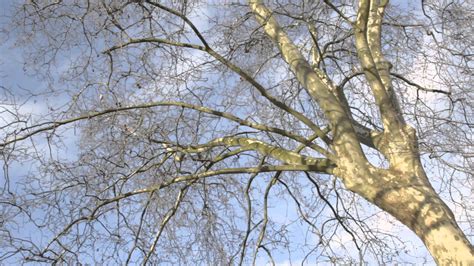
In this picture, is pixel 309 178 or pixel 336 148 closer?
pixel 336 148

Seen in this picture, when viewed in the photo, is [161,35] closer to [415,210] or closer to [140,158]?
[140,158]

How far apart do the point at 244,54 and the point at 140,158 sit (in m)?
1.91

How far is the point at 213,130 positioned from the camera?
604cm

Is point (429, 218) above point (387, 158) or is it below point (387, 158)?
below

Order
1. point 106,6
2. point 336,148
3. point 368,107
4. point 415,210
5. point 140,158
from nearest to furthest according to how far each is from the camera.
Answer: point 415,210
point 336,148
point 106,6
point 140,158
point 368,107

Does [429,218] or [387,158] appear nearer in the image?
[429,218]

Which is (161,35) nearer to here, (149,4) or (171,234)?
(149,4)

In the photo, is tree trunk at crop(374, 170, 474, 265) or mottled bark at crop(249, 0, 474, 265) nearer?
tree trunk at crop(374, 170, 474, 265)

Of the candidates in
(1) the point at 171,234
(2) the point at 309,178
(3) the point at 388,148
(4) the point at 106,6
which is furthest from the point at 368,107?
(4) the point at 106,6

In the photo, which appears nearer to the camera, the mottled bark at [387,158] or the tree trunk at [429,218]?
the tree trunk at [429,218]

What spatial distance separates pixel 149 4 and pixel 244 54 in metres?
1.59

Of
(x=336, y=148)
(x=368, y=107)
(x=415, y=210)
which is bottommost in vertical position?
(x=415, y=210)

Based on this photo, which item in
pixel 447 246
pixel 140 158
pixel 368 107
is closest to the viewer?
pixel 447 246

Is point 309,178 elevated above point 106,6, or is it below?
below
